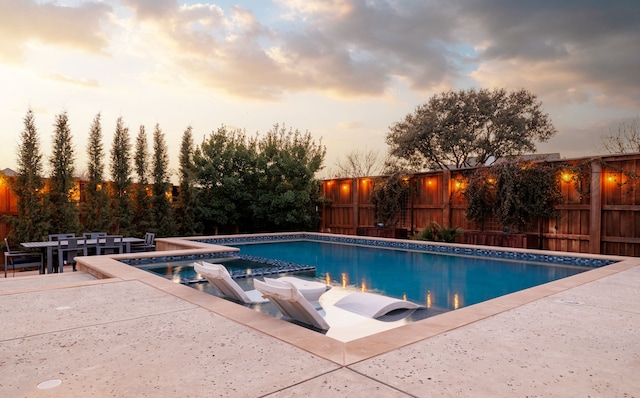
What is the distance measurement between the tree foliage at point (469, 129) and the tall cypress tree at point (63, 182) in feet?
51.4

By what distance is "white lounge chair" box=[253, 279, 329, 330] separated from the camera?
393 centimetres

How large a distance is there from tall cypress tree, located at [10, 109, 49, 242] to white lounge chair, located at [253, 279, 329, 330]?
31.8 ft

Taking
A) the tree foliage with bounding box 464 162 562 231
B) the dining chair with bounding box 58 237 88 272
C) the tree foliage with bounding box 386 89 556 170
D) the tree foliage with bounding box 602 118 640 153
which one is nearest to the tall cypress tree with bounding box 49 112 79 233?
the dining chair with bounding box 58 237 88 272

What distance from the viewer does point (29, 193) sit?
11.2 metres

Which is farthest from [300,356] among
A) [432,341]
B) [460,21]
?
[460,21]

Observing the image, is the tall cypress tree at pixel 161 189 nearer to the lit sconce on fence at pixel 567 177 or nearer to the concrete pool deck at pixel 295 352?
the concrete pool deck at pixel 295 352

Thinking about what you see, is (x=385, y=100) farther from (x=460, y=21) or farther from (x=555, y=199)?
(x=555, y=199)

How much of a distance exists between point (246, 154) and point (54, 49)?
7.20 metres

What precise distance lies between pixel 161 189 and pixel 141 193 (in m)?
0.66

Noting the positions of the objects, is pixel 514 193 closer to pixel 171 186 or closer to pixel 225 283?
pixel 225 283

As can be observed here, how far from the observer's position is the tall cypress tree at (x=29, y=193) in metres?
11.1

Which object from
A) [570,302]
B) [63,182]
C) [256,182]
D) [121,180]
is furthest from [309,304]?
[256,182]

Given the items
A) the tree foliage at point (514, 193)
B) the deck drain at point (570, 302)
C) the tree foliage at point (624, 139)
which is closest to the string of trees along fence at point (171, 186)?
the tree foliage at point (514, 193)

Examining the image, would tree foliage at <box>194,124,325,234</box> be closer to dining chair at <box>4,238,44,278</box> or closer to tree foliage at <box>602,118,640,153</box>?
dining chair at <box>4,238,44,278</box>
